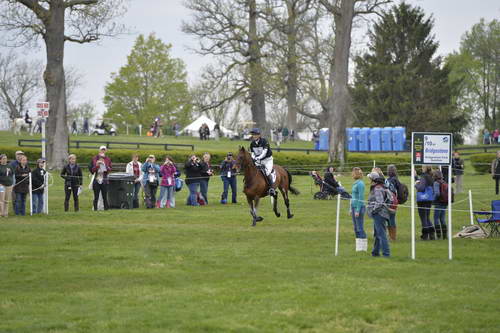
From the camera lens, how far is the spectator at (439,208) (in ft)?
59.2

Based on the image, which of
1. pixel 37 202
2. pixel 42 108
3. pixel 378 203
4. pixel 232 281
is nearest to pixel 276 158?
pixel 42 108

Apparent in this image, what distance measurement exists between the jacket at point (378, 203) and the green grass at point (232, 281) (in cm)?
89

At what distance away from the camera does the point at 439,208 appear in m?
18.3

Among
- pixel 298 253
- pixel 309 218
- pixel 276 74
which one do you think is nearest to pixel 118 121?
pixel 276 74

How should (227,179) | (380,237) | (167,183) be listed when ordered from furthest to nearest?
(227,179)
(167,183)
(380,237)

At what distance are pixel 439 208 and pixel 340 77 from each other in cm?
2601

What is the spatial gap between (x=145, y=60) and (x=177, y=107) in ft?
22.2

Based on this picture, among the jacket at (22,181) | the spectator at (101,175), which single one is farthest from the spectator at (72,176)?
the jacket at (22,181)

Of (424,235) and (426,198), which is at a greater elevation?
(426,198)

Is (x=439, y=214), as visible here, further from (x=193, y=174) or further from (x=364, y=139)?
(x=364, y=139)

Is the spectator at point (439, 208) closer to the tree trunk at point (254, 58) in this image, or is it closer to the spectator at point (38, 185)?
the spectator at point (38, 185)

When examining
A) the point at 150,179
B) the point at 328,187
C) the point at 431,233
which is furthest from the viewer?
the point at 328,187

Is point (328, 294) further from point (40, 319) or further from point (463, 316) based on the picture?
point (40, 319)

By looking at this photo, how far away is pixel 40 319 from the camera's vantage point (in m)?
Result: 9.95
